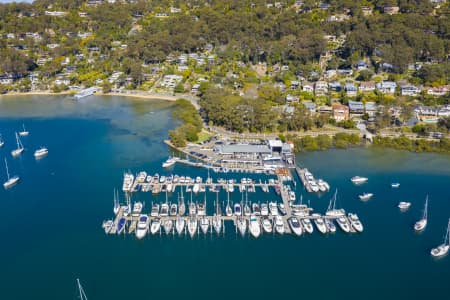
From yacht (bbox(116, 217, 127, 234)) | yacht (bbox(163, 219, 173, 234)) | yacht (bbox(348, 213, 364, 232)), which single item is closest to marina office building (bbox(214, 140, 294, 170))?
yacht (bbox(348, 213, 364, 232))

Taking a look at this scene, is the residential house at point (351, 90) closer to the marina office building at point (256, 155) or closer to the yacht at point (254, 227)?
the marina office building at point (256, 155)

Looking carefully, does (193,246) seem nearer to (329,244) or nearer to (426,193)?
(329,244)

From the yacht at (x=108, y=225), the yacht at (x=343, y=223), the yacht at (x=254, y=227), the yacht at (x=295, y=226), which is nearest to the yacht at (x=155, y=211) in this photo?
the yacht at (x=108, y=225)

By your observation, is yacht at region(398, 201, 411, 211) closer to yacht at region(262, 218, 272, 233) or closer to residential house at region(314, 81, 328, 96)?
yacht at region(262, 218, 272, 233)

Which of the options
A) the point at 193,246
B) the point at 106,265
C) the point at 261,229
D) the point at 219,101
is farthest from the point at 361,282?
the point at 219,101

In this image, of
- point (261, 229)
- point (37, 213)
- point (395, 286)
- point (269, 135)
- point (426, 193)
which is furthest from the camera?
point (269, 135)

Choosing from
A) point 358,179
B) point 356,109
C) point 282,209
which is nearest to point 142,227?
point 282,209
